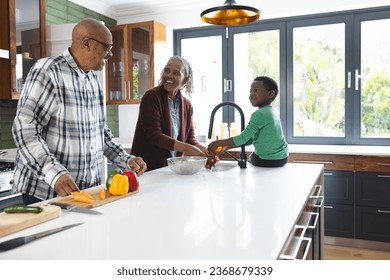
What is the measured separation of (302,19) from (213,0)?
0.96 meters

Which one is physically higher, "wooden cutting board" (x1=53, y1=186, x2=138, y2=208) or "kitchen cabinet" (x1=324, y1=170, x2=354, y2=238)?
"wooden cutting board" (x1=53, y1=186, x2=138, y2=208)

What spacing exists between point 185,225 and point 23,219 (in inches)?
17.7

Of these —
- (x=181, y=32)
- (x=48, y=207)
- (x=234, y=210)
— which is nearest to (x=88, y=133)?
(x=48, y=207)

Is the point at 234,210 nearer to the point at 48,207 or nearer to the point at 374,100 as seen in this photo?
the point at 48,207

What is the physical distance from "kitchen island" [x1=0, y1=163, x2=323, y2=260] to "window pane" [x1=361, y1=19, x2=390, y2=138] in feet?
7.84

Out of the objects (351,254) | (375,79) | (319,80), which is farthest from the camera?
(319,80)

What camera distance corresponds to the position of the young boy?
81.7 inches

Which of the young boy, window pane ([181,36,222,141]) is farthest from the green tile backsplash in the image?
the young boy

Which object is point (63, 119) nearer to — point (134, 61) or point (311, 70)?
point (134, 61)

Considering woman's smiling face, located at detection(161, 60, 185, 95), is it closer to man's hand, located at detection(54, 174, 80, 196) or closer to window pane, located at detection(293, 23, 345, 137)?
man's hand, located at detection(54, 174, 80, 196)

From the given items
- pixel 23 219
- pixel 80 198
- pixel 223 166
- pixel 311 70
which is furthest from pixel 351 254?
pixel 23 219

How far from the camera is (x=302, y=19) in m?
3.94

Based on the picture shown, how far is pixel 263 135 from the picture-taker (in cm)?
210
